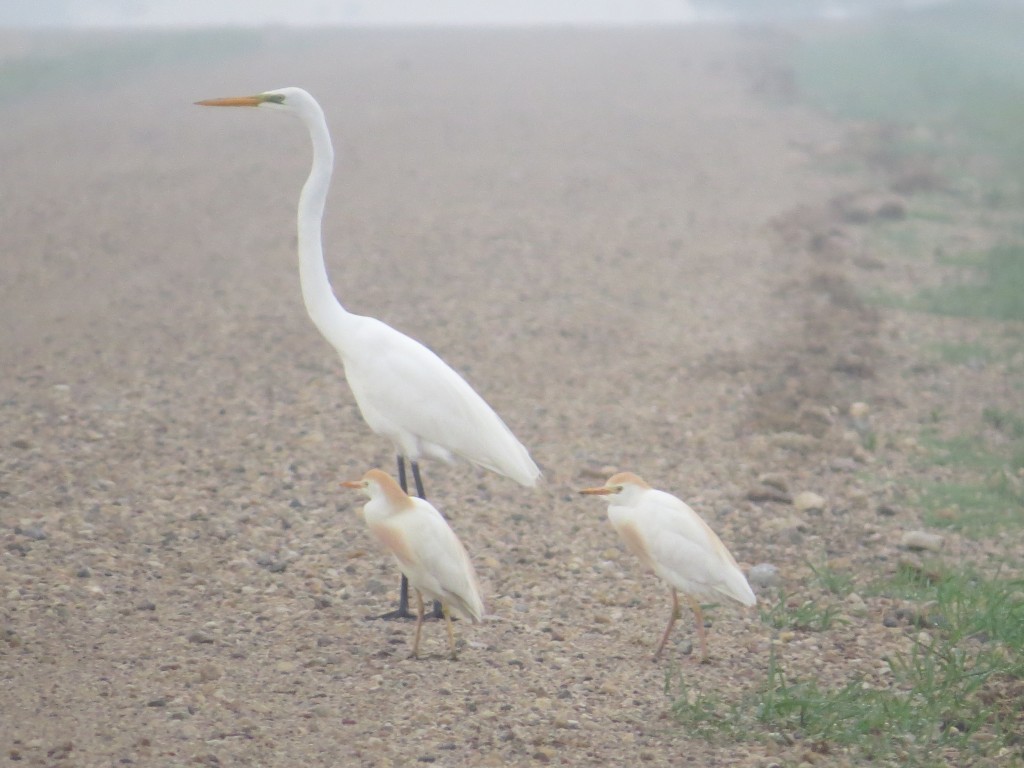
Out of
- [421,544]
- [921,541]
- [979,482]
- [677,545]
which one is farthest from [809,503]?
[421,544]

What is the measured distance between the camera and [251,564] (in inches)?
211

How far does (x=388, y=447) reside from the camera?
708cm

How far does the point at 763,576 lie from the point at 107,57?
112 ft

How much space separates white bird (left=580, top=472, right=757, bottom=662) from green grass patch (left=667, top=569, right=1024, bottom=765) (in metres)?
0.33

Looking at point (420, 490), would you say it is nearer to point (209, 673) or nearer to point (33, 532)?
point (209, 673)

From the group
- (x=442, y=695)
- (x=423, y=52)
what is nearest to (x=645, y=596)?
(x=442, y=695)

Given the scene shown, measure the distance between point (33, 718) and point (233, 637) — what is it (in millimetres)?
928

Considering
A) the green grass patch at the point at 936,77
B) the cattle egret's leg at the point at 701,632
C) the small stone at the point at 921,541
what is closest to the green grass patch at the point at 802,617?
the cattle egret's leg at the point at 701,632

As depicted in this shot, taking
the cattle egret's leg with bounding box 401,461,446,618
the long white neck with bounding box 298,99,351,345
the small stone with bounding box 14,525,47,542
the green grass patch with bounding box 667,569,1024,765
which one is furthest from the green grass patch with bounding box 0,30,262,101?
the green grass patch with bounding box 667,569,1024,765

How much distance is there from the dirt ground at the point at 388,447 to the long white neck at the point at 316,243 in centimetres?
115

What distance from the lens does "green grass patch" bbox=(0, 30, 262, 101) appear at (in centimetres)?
2878

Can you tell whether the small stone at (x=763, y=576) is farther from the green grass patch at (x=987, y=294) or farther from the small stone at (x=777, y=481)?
the green grass patch at (x=987, y=294)

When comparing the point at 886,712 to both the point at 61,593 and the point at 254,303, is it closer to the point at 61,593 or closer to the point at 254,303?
the point at 61,593

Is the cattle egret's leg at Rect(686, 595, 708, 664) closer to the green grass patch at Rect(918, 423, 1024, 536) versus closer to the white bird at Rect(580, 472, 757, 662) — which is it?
the white bird at Rect(580, 472, 757, 662)
